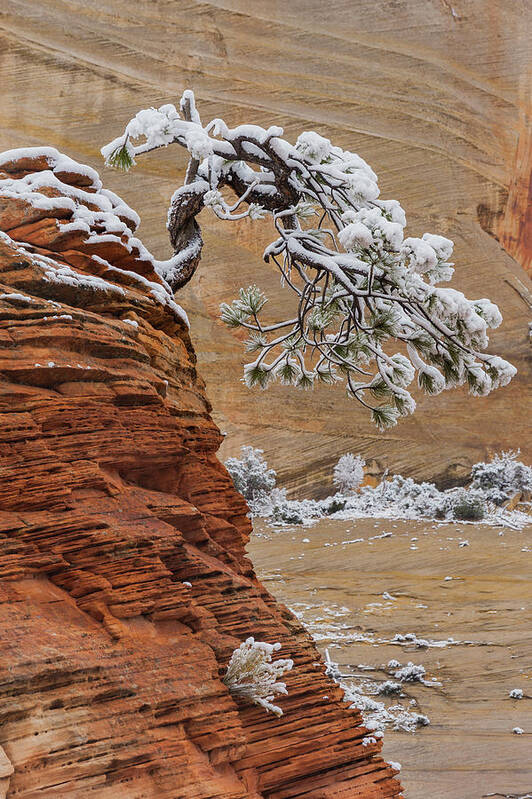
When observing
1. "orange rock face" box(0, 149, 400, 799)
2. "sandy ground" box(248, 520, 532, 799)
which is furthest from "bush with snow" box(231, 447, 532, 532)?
"orange rock face" box(0, 149, 400, 799)

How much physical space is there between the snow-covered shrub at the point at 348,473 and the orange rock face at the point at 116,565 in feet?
50.8

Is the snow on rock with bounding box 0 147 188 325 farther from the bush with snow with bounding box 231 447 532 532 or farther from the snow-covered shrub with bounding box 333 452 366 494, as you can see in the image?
the snow-covered shrub with bounding box 333 452 366 494

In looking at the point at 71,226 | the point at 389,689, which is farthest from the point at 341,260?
the point at 389,689

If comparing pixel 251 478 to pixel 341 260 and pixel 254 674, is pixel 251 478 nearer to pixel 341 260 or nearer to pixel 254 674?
pixel 341 260

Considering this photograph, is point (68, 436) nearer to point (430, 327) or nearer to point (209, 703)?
point (209, 703)

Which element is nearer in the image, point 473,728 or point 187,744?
point 187,744

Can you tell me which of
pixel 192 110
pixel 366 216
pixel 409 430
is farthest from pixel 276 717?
pixel 409 430

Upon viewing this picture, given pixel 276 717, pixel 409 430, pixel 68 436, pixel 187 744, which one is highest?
pixel 68 436

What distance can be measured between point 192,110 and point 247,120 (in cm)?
1847

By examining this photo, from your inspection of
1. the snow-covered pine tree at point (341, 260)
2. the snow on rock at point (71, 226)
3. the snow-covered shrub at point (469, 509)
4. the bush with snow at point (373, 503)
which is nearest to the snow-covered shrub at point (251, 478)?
the bush with snow at point (373, 503)

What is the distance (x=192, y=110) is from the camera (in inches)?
213

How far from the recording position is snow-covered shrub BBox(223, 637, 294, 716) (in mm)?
3395

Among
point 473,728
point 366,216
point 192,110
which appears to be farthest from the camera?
point 473,728

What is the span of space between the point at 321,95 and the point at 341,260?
2034 centimetres
